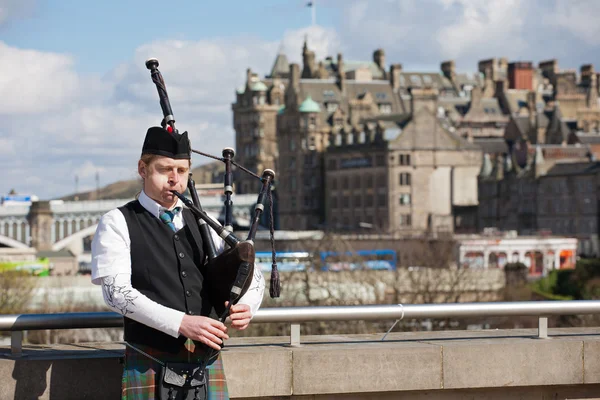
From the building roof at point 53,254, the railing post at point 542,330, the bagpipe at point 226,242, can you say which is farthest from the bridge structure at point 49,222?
the bagpipe at point 226,242

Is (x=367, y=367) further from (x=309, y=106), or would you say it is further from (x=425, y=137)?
(x=309, y=106)

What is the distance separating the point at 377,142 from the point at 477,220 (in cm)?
1342

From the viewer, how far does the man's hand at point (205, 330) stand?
6668 mm

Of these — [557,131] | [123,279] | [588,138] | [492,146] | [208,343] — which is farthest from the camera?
[492,146]

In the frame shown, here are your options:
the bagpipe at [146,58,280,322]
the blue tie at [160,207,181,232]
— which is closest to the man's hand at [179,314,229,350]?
the bagpipe at [146,58,280,322]

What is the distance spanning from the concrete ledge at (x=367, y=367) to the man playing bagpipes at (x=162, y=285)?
3.32 ft

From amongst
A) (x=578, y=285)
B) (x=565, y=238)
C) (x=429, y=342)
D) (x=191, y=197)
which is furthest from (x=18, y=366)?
(x=565, y=238)

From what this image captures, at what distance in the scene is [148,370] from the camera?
6945 mm

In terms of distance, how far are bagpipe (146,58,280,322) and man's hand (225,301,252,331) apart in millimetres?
27

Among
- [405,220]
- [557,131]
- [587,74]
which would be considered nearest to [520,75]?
[587,74]

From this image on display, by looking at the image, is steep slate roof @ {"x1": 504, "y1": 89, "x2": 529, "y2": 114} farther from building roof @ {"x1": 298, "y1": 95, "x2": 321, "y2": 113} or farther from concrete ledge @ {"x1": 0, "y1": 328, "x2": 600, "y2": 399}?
concrete ledge @ {"x1": 0, "y1": 328, "x2": 600, "y2": 399}

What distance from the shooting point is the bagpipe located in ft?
22.1

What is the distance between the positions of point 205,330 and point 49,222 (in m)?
127

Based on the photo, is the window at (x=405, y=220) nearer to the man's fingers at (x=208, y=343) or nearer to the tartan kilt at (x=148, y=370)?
the tartan kilt at (x=148, y=370)
